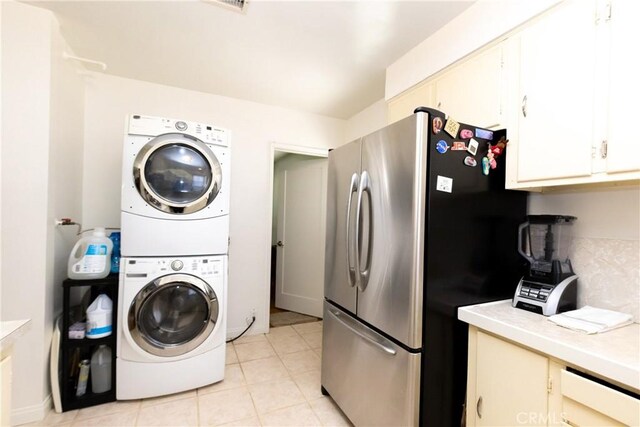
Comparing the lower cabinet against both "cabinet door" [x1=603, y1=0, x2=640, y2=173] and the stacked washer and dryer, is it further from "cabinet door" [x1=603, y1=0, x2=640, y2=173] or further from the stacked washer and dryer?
the stacked washer and dryer

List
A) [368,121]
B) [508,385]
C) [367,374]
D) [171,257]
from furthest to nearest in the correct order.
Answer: [368,121], [171,257], [367,374], [508,385]

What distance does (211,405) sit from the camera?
6.21ft

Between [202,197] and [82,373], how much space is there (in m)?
1.42

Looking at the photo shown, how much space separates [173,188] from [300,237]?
1.94 meters

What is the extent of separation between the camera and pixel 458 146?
135cm

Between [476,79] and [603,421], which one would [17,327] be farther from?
[476,79]

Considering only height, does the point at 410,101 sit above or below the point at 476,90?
above

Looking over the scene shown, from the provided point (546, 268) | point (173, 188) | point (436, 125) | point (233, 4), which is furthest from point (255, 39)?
point (546, 268)

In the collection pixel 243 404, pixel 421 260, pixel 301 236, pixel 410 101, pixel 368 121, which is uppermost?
pixel 368 121

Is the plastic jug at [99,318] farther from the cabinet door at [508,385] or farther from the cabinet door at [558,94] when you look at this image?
the cabinet door at [558,94]

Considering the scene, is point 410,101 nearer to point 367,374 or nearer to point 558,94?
point 558,94

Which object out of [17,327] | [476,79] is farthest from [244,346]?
[476,79]

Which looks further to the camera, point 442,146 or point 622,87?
point 442,146

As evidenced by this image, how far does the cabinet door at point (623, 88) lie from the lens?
1015 millimetres
